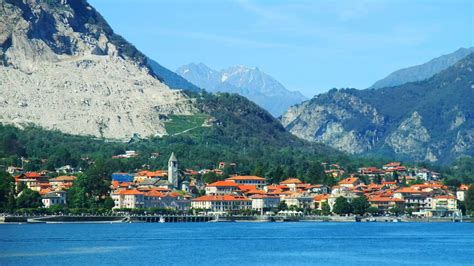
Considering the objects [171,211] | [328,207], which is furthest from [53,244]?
[328,207]

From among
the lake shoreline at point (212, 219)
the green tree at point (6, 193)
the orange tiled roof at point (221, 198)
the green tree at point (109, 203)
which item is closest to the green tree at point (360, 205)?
the lake shoreline at point (212, 219)

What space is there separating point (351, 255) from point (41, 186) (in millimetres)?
91253

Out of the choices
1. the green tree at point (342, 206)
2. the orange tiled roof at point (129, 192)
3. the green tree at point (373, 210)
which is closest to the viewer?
the orange tiled roof at point (129, 192)

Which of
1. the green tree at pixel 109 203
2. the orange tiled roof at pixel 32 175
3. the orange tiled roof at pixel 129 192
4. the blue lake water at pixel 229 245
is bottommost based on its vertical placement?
the blue lake water at pixel 229 245

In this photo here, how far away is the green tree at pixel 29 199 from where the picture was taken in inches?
6550

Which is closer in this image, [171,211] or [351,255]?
[351,255]

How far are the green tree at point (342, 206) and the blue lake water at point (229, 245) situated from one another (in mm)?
30248

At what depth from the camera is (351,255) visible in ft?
337

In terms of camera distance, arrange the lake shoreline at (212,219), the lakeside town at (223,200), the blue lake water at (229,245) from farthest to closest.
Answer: the lakeside town at (223,200), the lake shoreline at (212,219), the blue lake water at (229,245)

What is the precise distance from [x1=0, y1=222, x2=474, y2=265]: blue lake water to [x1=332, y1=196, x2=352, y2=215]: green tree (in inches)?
1191

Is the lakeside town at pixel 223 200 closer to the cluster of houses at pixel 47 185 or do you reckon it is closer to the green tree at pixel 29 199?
the cluster of houses at pixel 47 185

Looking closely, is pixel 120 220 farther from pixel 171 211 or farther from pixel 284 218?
pixel 284 218

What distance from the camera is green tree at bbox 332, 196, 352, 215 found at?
185m

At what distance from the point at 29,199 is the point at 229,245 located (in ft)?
193
